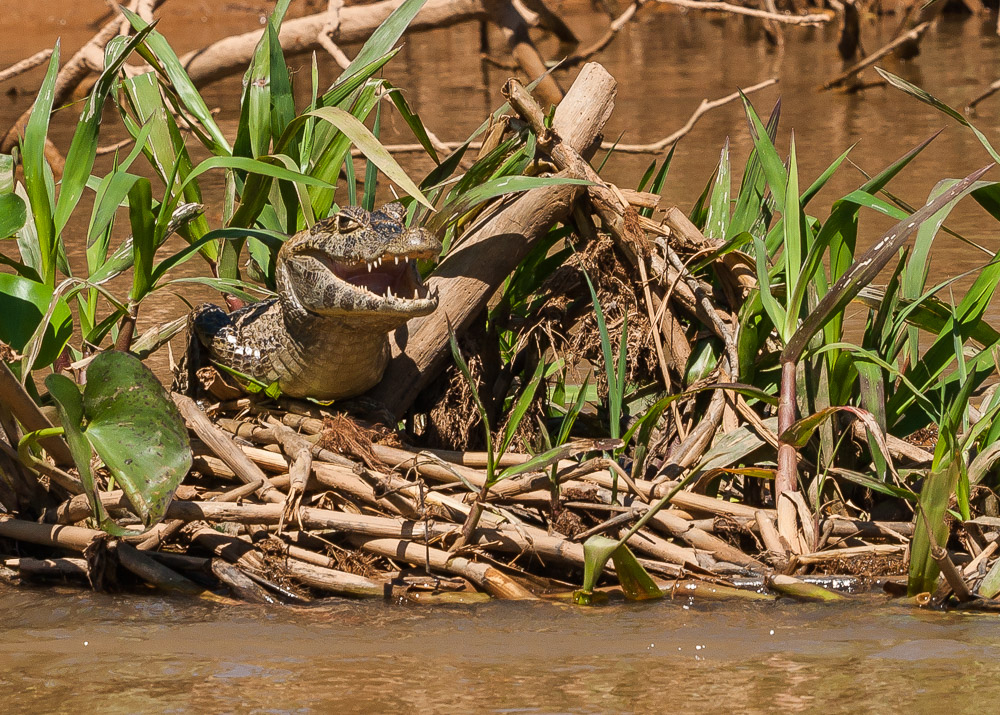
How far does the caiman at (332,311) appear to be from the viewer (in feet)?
9.45

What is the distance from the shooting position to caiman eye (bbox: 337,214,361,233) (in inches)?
115

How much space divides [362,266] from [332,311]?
14 centimetres

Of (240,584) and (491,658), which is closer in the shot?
(491,658)

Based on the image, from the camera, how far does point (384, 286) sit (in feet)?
9.91

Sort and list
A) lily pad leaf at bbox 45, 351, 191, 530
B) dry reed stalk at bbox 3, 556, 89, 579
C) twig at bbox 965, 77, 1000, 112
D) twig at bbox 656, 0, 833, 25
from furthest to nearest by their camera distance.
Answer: twig at bbox 656, 0, 833, 25
twig at bbox 965, 77, 1000, 112
dry reed stalk at bbox 3, 556, 89, 579
lily pad leaf at bbox 45, 351, 191, 530

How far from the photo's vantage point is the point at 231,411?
332 cm

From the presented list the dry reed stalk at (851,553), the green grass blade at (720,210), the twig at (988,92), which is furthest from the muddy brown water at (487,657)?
the twig at (988,92)

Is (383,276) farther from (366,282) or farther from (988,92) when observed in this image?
(988,92)

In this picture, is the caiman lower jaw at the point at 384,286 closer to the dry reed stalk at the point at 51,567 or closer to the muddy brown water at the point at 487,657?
the muddy brown water at the point at 487,657

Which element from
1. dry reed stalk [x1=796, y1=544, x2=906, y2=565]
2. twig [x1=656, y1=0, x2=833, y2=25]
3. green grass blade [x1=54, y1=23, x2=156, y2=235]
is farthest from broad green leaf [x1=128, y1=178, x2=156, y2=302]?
twig [x1=656, y1=0, x2=833, y2=25]

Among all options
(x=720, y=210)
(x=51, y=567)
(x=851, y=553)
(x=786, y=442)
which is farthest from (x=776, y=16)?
(x=51, y=567)

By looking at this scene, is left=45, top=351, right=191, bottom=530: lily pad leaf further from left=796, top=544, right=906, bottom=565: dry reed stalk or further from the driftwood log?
left=796, top=544, right=906, bottom=565: dry reed stalk

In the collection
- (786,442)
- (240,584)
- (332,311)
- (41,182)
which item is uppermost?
(41,182)

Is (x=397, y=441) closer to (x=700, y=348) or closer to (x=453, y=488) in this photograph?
(x=453, y=488)
